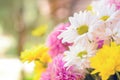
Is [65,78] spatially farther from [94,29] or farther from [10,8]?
Result: [10,8]

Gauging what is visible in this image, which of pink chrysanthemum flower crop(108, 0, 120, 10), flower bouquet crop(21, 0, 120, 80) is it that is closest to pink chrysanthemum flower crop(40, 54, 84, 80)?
flower bouquet crop(21, 0, 120, 80)

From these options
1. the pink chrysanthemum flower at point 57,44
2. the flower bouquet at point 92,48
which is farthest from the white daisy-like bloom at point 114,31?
the pink chrysanthemum flower at point 57,44

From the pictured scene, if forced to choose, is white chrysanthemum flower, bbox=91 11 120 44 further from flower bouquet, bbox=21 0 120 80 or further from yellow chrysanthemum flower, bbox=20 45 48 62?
yellow chrysanthemum flower, bbox=20 45 48 62

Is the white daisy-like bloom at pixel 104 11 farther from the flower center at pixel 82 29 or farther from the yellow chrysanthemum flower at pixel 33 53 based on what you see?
the yellow chrysanthemum flower at pixel 33 53

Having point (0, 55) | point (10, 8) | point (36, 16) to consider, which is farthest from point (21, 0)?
point (0, 55)

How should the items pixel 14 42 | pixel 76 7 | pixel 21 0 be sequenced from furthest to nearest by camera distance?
pixel 14 42
pixel 21 0
pixel 76 7
